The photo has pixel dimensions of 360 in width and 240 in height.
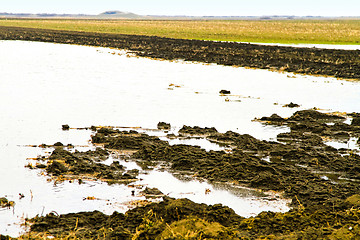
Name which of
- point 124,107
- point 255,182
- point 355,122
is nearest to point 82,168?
point 255,182

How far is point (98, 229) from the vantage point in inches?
300

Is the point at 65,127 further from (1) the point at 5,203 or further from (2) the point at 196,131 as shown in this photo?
(1) the point at 5,203

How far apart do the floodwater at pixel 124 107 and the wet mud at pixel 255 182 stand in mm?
596

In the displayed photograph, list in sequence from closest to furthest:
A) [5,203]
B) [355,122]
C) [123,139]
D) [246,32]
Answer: [5,203]
[123,139]
[355,122]
[246,32]

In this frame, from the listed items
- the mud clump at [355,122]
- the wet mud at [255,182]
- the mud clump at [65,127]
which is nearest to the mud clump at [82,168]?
the wet mud at [255,182]

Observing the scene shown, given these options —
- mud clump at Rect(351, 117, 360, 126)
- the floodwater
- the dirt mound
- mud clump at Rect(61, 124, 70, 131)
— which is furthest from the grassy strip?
mud clump at Rect(61, 124, 70, 131)

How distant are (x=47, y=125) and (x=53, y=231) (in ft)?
27.1

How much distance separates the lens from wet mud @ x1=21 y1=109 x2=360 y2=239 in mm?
7074

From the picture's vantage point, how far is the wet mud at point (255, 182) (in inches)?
279

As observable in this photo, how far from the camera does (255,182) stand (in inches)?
410

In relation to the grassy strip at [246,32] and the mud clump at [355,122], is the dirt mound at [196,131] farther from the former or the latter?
the grassy strip at [246,32]

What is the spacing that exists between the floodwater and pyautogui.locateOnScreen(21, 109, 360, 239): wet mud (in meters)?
0.60

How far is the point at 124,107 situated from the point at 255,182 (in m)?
9.55

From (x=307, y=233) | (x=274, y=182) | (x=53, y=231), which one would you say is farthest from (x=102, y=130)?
(x=307, y=233)
